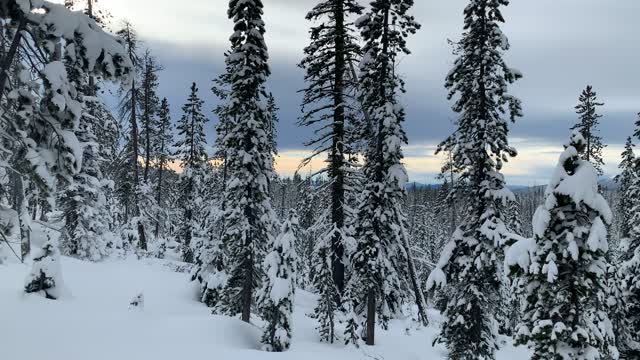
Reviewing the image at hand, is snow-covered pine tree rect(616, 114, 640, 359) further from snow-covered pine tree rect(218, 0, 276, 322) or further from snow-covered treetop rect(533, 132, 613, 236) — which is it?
snow-covered pine tree rect(218, 0, 276, 322)

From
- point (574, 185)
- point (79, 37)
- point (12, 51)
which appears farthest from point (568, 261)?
point (12, 51)

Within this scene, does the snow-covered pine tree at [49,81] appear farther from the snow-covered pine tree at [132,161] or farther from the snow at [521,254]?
the snow-covered pine tree at [132,161]

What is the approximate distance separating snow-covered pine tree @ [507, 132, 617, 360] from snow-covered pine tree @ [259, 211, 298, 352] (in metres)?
8.04

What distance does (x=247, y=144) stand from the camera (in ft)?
58.4

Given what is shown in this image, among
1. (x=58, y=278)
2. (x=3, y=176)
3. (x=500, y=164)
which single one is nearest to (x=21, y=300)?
(x=58, y=278)

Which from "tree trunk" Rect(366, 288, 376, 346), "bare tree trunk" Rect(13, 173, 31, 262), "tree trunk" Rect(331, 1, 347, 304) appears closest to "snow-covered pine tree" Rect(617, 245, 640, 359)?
"tree trunk" Rect(366, 288, 376, 346)

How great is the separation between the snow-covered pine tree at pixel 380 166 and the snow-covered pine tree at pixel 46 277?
1048 centimetres

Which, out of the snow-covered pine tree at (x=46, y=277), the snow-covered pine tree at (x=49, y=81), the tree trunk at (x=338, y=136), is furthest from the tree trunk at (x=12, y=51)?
the tree trunk at (x=338, y=136)

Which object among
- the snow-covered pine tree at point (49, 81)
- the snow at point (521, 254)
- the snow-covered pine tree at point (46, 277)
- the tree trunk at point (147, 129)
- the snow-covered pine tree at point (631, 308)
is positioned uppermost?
the tree trunk at point (147, 129)

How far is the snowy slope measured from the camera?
9641mm

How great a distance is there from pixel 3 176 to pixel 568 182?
1098 cm

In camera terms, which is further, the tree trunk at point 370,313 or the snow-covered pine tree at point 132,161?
the snow-covered pine tree at point 132,161

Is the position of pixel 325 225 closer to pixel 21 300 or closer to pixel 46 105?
pixel 21 300

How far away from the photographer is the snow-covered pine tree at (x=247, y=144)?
17609mm
